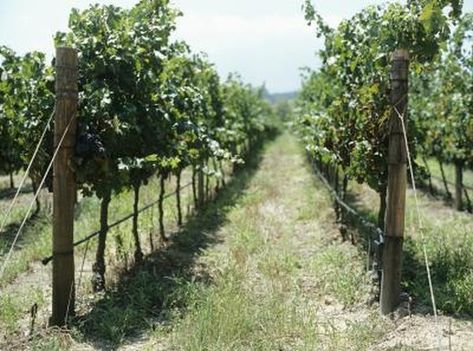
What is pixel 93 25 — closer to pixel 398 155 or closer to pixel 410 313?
pixel 398 155

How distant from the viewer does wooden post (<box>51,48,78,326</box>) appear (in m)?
5.36

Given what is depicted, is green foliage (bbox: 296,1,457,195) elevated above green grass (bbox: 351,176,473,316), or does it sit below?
above

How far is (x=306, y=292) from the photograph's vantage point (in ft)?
21.5

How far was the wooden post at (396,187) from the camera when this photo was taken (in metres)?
5.52

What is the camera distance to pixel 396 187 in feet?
18.1

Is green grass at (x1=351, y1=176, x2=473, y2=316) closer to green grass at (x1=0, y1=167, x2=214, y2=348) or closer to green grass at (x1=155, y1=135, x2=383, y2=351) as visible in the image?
green grass at (x1=155, y1=135, x2=383, y2=351)

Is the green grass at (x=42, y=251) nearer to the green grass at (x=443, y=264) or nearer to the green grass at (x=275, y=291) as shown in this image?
the green grass at (x=275, y=291)

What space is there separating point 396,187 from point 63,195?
10.3ft

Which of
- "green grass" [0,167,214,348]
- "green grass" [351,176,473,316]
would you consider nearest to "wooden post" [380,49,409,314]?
"green grass" [351,176,473,316]

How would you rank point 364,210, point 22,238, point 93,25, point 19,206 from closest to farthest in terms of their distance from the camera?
point 93,25
point 22,238
point 364,210
point 19,206

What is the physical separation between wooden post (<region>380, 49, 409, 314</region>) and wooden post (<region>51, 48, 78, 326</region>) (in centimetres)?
301

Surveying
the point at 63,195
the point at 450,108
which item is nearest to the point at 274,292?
the point at 63,195

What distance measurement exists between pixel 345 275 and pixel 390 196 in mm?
1466

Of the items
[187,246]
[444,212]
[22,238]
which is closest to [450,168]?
[444,212]
